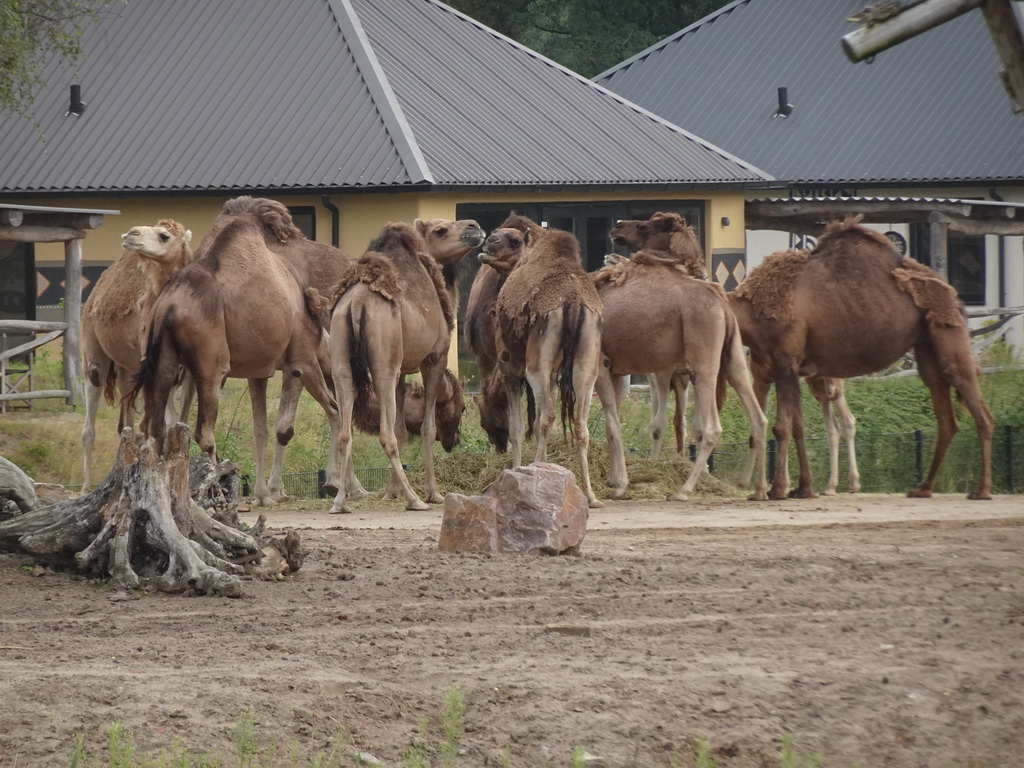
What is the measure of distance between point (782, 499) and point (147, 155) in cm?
1518

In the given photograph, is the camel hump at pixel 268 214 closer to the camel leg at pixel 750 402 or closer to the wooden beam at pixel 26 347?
the camel leg at pixel 750 402

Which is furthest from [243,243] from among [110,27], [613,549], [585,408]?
[110,27]

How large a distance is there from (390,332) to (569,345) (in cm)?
148

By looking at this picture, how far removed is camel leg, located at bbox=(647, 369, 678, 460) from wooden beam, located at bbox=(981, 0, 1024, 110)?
10.5 metres

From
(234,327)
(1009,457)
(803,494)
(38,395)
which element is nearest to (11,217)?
(38,395)

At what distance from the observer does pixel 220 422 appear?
2166cm

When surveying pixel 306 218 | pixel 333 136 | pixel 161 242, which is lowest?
pixel 161 242

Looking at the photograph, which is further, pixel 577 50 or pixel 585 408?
pixel 577 50

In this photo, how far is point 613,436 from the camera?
14.6 metres

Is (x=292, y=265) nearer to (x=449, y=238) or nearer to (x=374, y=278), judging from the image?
(x=374, y=278)

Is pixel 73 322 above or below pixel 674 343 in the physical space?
above

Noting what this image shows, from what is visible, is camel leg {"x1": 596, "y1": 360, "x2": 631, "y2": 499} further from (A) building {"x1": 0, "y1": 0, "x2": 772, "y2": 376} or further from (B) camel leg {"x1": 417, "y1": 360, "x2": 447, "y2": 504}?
(A) building {"x1": 0, "y1": 0, "x2": 772, "y2": 376}

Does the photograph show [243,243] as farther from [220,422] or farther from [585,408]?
[220,422]

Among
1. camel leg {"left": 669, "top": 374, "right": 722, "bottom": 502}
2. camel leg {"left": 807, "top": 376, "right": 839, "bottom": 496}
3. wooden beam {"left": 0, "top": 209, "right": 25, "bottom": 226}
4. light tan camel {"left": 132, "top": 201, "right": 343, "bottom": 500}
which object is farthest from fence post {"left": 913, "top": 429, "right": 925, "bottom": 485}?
wooden beam {"left": 0, "top": 209, "right": 25, "bottom": 226}
